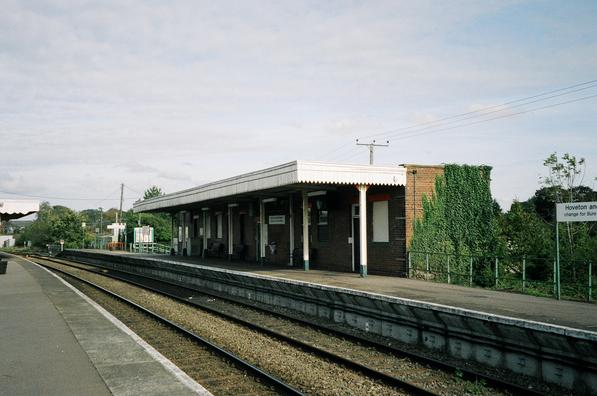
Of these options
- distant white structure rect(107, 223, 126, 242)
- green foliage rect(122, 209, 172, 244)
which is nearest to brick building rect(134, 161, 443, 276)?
distant white structure rect(107, 223, 126, 242)

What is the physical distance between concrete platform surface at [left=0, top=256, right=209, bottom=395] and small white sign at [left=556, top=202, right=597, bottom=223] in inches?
364

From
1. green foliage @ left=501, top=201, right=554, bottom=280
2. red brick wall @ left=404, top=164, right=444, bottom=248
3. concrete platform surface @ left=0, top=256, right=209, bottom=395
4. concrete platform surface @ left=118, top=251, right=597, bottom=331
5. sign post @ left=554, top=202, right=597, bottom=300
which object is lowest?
concrete platform surface @ left=0, top=256, right=209, bottom=395

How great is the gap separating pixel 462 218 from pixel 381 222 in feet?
9.93

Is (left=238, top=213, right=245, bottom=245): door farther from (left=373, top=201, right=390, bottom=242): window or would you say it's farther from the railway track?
the railway track

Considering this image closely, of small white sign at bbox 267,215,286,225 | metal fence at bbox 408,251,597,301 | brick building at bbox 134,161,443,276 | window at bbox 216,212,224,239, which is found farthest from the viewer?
window at bbox 216,212,224,239

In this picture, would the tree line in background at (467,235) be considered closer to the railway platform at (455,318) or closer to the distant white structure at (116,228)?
the railway platform at (455,318)

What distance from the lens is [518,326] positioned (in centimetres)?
775

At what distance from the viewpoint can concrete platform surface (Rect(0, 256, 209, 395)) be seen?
7027 millimetres

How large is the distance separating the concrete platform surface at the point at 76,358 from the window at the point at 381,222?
964cm

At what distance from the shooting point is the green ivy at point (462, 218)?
1916 centimetres

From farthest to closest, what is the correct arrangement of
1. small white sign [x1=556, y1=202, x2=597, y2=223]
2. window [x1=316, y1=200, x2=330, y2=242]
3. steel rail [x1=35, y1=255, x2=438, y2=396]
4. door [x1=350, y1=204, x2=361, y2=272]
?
window [x1=316, y1=200, x2=330, y2=242] → door [x1=350, y1=204, x2=361, y2=272] → small white sign [x1=556, y1=202, x2=597, y2=223] → steel rail [x1=35, y1=255, x2=438, y2=396]

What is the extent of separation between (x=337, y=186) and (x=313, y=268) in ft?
13.5

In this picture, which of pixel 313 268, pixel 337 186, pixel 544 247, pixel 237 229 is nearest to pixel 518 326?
pixel 337 186

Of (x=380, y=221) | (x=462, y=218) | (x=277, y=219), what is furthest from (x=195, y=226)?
(x=462, y=218)
